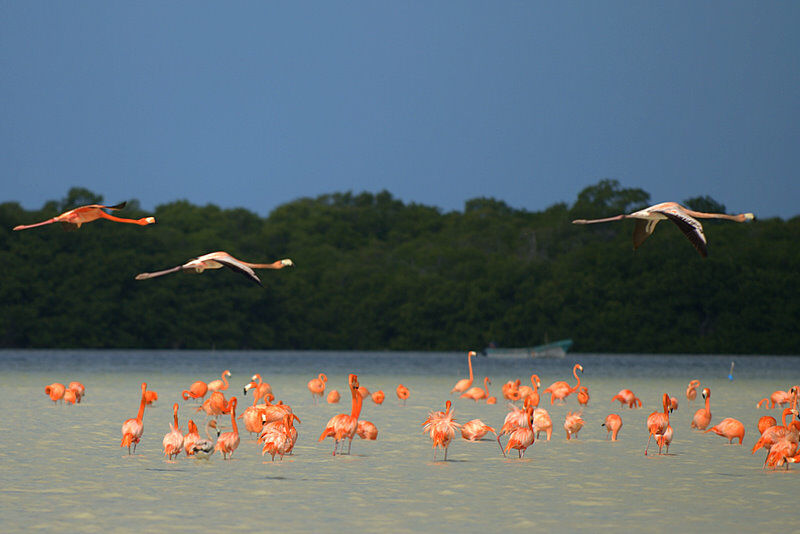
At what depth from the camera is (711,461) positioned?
600 inches

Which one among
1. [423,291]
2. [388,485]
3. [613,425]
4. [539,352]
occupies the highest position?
[423,291]

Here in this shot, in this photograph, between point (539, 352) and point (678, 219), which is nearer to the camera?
point (678, 219)

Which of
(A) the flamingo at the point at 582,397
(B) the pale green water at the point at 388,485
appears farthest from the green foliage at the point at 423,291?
(B) the pale green water at the point at 388,485

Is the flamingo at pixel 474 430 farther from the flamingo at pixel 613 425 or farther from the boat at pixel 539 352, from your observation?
the boat at pixel 539 352

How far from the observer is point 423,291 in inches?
3652

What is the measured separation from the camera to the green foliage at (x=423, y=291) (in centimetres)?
8375

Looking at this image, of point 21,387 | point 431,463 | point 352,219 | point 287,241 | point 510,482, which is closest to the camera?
point 510,482

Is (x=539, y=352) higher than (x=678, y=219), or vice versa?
(x=539, y=352)

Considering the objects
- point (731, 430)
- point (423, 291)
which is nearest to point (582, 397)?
point (731, 430)

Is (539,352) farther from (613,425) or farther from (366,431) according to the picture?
(366,431)

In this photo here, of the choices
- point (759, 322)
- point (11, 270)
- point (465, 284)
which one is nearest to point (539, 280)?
point (465, 284)

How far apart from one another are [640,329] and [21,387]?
59.8 meters

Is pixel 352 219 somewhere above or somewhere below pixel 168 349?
above

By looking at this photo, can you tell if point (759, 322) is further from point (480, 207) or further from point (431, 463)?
point (431, 463)
